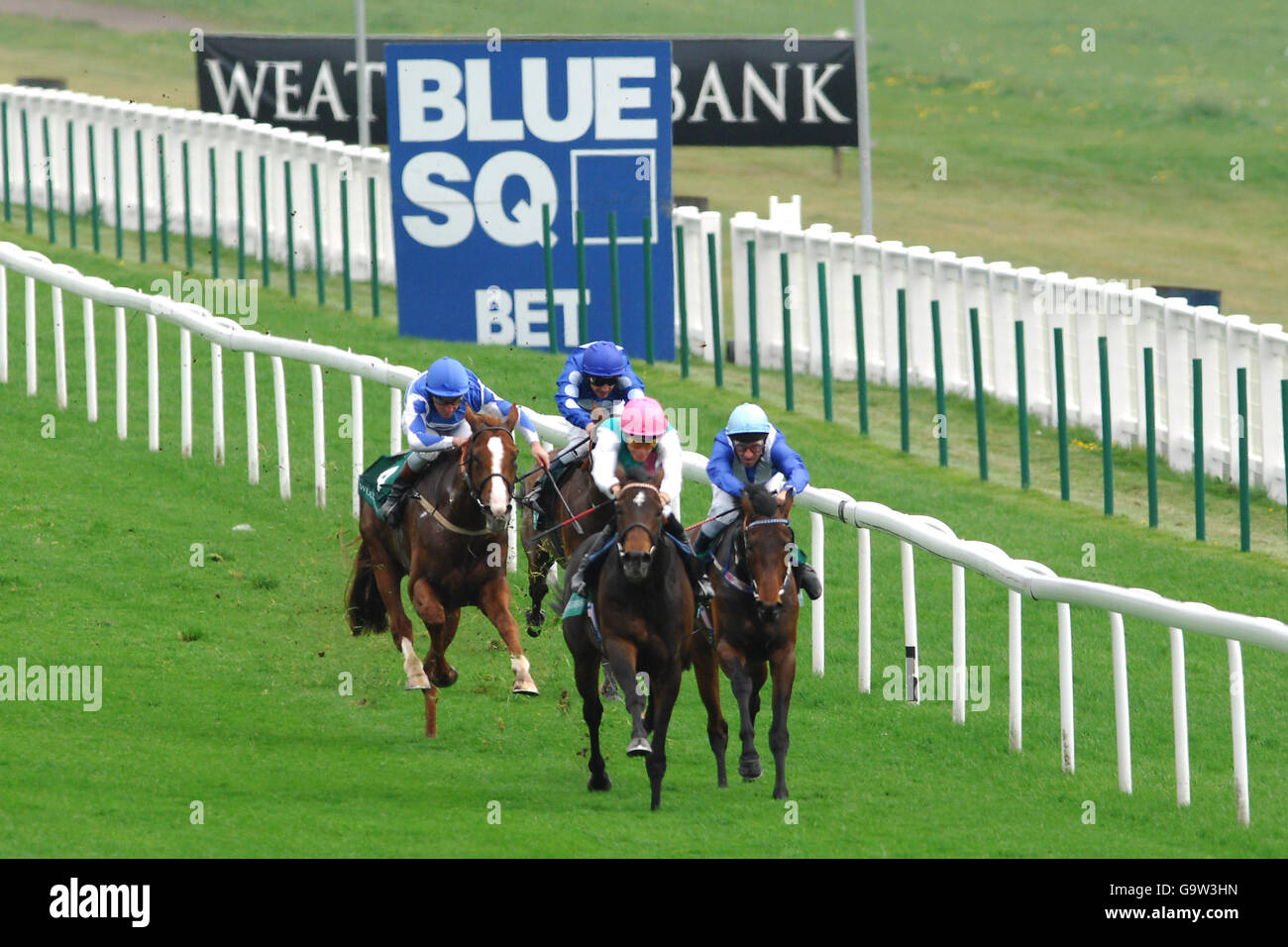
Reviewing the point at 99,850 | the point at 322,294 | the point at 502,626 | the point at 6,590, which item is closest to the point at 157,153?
the point at 322,294

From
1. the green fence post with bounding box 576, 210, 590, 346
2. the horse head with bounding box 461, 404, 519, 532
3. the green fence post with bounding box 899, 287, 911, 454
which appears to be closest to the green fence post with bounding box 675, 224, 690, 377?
the green fence post with bounding box 576, 210, 590, 346

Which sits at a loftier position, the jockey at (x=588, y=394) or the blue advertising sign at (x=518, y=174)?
the blue advertising sign at (x=518, y=174)

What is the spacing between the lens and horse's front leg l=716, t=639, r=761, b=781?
10.3m

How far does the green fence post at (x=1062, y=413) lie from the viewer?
16.7m

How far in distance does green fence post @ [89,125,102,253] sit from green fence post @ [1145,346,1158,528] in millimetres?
10522

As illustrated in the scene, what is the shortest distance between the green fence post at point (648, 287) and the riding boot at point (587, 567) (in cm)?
874

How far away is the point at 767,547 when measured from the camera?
32.8 feet

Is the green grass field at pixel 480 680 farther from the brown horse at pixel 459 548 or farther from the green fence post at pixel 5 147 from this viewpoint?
the green fence post at pixel 5 147

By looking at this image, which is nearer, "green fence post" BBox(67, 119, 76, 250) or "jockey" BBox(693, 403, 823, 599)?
"jockey" BBox(693, 403, 823, 599)

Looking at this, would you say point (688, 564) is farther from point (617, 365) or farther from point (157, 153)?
point (157, 153)

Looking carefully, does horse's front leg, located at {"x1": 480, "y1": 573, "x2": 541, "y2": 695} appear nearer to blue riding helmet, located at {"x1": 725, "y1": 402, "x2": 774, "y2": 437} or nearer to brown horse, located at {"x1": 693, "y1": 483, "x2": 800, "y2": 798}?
brown horse, located at {"x1": 693, "y1": 483, "x2": 800, "y2": 798}
